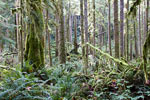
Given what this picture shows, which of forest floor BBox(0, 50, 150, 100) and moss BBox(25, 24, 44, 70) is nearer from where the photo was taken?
forest floor BBox(0, 50, 150, 100)

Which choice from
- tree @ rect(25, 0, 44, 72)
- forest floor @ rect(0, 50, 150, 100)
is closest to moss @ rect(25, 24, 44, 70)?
tree @ rect(25, 0, 44, 72)

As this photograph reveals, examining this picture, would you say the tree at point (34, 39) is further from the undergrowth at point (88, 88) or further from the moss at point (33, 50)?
the undergrowth at point (88, 88)

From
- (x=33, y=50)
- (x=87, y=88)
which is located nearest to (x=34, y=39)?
(x=33, y=50)

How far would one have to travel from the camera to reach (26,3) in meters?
7.90

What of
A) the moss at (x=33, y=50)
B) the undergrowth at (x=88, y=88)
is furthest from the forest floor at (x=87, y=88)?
the moss at (x=33, y=50)

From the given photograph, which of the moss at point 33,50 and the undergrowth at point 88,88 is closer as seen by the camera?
the undergrowth at point 88,88

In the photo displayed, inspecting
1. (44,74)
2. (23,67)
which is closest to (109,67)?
(44,74)

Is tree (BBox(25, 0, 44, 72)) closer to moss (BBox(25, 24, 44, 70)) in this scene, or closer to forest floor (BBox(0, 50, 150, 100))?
moss (BBox(25, 24, 44, 70))

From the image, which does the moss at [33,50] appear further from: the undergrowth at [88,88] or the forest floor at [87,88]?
the undergrowth at [88,88]

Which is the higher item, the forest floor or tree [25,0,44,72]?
tree [25,0,44,72]

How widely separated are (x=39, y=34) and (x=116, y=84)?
16.8ft

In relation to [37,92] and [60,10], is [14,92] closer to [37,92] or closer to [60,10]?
[37,92]

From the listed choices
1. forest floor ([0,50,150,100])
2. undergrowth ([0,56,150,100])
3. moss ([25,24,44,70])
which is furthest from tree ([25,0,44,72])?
undergrowth ([0,56,150,100])

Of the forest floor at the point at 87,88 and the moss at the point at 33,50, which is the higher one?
the moss at the point at 33,50
